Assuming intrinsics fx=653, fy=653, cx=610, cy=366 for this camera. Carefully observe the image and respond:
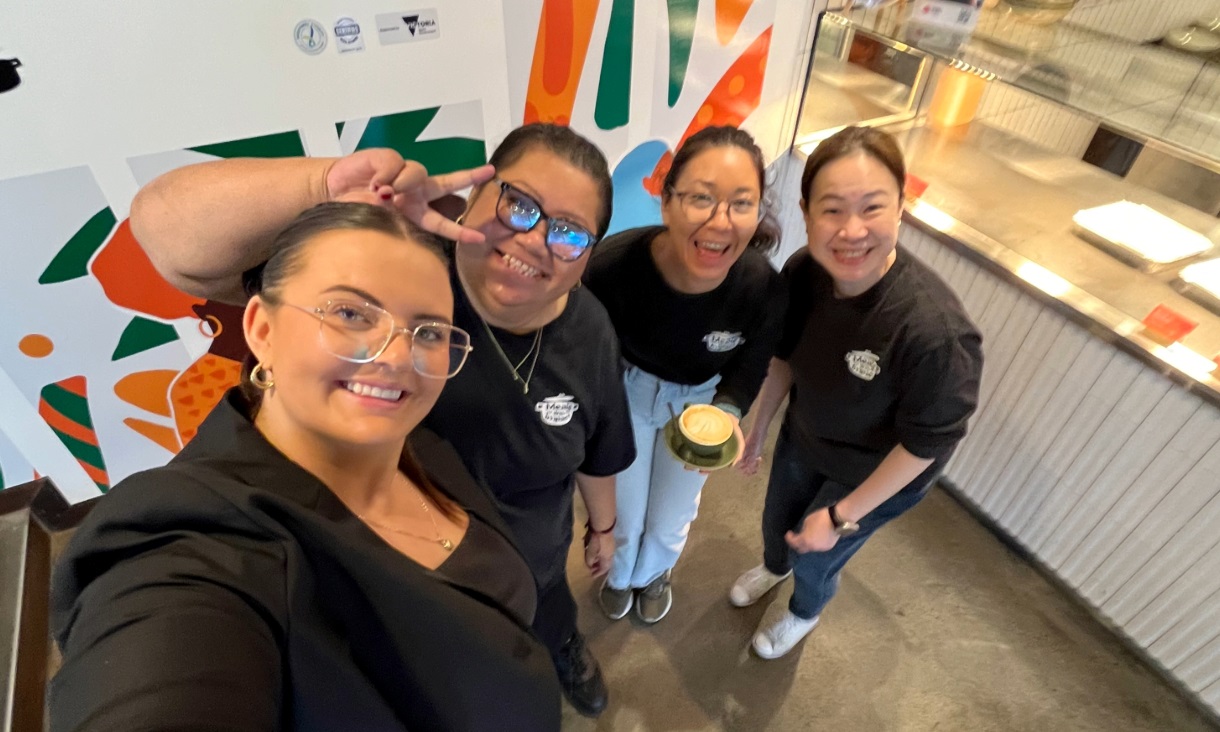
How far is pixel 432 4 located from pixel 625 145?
2.73ft

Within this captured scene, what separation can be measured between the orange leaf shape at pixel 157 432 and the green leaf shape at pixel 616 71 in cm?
172

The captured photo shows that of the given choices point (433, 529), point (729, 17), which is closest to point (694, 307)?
point (433, 529)

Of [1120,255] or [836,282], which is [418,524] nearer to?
[836,282]

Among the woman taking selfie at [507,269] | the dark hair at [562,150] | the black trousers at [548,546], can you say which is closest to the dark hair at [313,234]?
the woman taking selfie at [507,269]

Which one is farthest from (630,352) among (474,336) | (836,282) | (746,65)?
(746,65)

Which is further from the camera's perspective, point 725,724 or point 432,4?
point 725,724

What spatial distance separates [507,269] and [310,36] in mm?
978

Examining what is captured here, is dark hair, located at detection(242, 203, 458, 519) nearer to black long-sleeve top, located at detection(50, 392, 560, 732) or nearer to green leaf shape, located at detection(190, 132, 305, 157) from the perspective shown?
black long-sleeve top, located at detection(50, 392, 560, 732)

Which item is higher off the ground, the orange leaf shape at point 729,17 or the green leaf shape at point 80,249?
the orange leaf shape at point 729,17

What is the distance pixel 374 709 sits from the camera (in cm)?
76

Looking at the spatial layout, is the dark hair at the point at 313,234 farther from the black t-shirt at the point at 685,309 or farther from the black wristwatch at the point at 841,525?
the black wristwatch at the point at 841,525

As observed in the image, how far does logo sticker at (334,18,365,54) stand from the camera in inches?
63.6

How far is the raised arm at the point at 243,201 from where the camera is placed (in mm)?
938

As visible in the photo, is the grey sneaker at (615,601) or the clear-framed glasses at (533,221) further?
the grey sneaker at (615,601)
